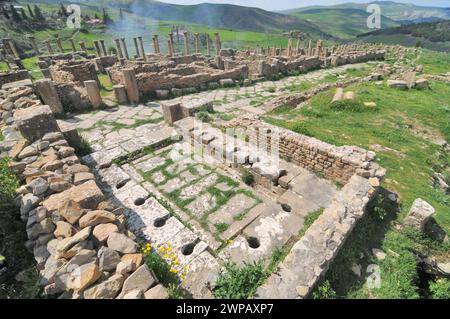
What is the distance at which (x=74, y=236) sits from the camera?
2408 millimetres

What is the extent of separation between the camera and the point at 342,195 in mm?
3926

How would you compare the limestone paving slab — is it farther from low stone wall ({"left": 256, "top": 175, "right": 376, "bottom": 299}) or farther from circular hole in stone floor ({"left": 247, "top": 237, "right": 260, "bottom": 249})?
low stone wall ({"left": 256, "top": 175, "right": 376, "bottom": 299})

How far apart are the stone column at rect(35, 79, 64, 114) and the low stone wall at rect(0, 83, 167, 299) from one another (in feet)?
15.3

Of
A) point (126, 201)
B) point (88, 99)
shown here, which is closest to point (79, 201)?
point (126, 201)

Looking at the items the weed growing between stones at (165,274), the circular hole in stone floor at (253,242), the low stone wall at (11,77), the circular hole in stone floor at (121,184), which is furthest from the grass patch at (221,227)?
the low stone wall at (11,77)

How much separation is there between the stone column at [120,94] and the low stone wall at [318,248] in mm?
8890

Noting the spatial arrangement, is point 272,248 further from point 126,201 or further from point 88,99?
point 88,99

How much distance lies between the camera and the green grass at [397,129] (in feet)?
16.2

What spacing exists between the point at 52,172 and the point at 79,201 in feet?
3.74

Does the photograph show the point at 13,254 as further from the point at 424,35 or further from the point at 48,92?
the point at 424,35

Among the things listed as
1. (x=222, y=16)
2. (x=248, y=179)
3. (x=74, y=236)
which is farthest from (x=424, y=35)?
(x=222, y=16)

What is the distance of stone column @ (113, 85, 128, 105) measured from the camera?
9.14 metres

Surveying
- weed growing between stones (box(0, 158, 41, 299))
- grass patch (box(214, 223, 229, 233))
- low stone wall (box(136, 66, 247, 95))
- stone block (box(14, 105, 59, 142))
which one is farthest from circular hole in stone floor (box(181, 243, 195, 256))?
low stone wall (box(136, 66, 247, 95))

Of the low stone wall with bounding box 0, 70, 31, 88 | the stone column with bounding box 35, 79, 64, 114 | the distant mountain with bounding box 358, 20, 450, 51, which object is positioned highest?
the low stone wall with bounding box 0, 70, 31, 88
